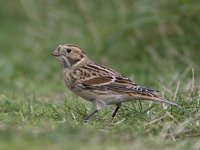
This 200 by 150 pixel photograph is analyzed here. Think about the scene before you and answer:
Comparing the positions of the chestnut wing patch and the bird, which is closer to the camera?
the bird

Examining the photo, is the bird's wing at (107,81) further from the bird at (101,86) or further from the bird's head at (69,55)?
the bird's head at (69,55)

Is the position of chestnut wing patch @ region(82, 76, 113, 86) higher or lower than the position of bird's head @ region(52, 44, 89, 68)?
lower

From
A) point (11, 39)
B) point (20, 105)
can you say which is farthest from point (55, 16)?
point (20, 105)

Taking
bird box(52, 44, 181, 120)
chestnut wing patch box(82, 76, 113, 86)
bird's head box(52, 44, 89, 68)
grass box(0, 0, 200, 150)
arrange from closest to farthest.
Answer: grass box(0, 0, 200, 150)
bird box(52, 44, 181, 120)
chestnut wing patch box(82, 76, 113, 86)
bird's head box(52, 44, 89, 68)

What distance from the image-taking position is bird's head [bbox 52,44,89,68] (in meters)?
9.05

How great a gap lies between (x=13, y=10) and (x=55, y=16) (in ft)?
9.66

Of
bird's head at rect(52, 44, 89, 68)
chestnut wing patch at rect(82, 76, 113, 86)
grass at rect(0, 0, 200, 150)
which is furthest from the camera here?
bird's head at rect(52, 44, 89, 68)

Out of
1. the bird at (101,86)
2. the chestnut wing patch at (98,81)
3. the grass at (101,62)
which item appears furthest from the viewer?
the chestnut wing patch at (98,81)

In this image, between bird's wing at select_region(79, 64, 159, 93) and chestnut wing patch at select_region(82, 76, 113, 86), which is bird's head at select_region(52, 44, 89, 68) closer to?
bird's wing at select_region(79, 64, 159, 93)

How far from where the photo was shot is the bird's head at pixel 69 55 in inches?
356

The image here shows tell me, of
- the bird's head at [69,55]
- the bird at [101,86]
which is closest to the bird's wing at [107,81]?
the bird at [101,86]

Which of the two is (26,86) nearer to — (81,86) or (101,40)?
(101,40)

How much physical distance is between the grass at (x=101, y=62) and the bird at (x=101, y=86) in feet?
0.54

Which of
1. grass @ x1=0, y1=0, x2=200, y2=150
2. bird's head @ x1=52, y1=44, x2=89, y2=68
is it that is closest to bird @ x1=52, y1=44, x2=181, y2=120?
bird's head @ x1=52, y1=44, x2=89, y2=68
